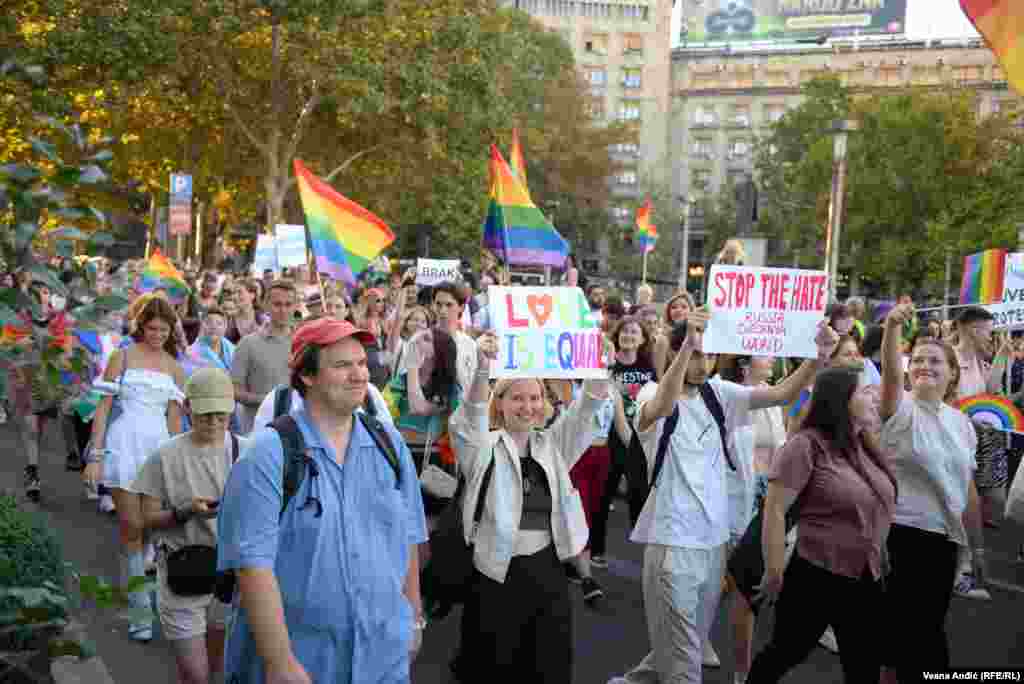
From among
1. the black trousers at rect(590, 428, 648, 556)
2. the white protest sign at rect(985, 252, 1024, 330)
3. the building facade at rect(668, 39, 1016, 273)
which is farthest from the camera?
the building facade at rect(668, 39, 1016, 273)

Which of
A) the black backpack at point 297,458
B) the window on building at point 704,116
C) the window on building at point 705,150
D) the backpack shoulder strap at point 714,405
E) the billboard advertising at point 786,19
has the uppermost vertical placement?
the billboard advertising at point 786,19

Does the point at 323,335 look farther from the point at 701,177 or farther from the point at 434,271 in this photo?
the point at 701,177

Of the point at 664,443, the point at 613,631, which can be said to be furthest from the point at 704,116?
the point at 664,443

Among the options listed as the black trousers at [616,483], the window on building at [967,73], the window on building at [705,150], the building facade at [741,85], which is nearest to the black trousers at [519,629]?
the black trousers at [616,483]

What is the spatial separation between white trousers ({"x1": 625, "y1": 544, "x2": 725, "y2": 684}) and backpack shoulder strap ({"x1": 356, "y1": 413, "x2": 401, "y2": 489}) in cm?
229

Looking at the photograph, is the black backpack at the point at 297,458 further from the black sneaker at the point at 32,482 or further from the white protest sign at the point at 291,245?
the white protest sign at the point at 291,245

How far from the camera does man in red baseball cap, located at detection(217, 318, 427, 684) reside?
10.7 ft

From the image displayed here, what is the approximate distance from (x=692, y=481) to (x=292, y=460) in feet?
8.81

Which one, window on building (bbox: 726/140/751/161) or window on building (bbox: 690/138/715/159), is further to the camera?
window on building (bbox: 690/138/715/159)

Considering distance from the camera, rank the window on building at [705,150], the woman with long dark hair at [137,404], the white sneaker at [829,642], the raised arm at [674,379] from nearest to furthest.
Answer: the raised arm at [674,379], the woman with long dark hair at [137,404], the white sneaker at [829,642], the window on building at [705,150]

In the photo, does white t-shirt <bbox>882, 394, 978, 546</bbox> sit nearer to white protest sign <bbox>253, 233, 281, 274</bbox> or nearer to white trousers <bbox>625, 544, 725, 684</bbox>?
white trousers <bbox>625, 544, 725, 684</bbox>

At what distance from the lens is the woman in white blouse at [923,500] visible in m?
5.36

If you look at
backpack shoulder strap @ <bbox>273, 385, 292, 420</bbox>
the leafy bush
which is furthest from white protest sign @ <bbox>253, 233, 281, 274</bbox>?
the leafy bush

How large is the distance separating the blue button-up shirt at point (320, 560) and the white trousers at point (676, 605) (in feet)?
7.64
